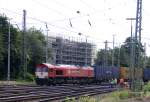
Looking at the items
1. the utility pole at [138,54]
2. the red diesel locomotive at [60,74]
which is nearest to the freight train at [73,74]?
the red diesel locomotive at [60,74]

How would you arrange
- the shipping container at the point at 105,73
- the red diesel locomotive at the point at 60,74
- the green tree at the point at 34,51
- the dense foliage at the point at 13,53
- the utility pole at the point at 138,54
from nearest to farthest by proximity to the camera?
the utility pole at the point at 138,54, the red diesel locomotive at the point at 60,74, the shipping container at the point at 105,73, the dense foliage at the point at 13,53, the green tree at the point at 34,51

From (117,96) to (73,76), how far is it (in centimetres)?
2980

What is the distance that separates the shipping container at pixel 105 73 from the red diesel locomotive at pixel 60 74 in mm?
3521

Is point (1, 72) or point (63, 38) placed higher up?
point (63, 38)

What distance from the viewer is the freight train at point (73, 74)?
5380 cm

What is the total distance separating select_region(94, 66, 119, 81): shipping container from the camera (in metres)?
66.3

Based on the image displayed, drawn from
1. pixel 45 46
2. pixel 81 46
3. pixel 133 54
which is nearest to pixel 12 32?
pixel 45 46

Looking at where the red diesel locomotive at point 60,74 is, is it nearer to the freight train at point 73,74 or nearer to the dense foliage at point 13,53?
the freight train at point 73,74

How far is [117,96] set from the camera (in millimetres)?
29203

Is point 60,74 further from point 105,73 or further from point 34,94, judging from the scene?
point 34,94

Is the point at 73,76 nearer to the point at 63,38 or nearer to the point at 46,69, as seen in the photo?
the point at 46,69

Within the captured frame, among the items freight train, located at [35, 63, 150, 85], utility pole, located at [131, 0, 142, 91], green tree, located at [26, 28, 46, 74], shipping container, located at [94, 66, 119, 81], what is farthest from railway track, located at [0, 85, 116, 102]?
green tree, located at [26, 28, 46, 74]

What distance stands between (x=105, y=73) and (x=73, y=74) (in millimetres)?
11197

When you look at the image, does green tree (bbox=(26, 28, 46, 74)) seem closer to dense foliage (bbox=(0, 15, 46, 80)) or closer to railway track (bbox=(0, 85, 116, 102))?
dense foliage (bbox=(0, 15, 46, 80))
